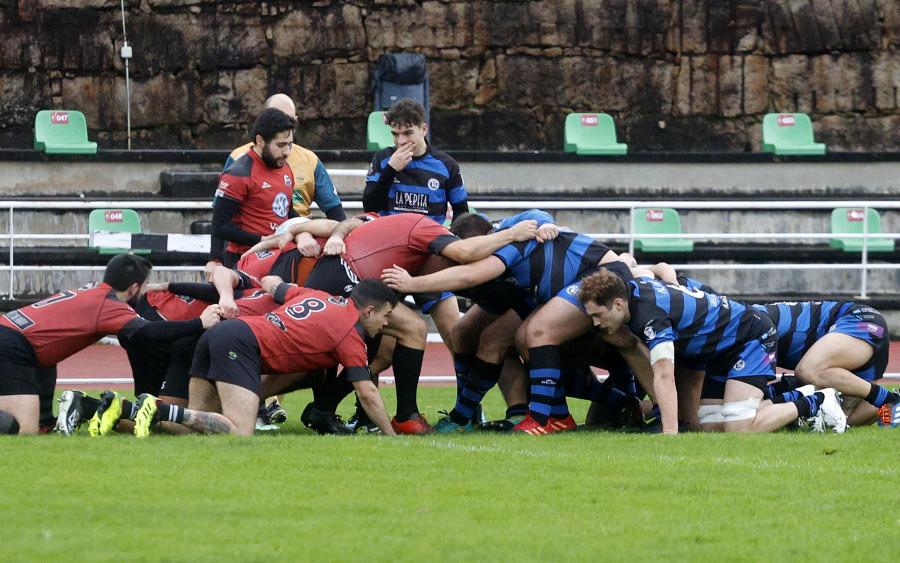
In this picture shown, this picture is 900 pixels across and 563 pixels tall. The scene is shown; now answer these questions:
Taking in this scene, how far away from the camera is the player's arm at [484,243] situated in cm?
689

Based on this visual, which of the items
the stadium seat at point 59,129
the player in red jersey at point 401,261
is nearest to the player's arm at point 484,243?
the player in red jersey at point 401,261

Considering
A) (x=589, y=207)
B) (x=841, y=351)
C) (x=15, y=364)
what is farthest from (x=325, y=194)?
(x=589, y=207)

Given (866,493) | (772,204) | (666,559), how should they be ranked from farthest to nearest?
(772,204), (866,493), (666,559)

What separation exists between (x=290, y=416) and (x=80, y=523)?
4.09 m

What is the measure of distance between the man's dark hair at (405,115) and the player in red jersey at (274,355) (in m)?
1.60

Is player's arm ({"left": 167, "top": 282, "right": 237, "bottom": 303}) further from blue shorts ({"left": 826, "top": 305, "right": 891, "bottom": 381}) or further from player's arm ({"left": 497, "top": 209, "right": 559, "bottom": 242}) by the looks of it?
blue shorts ({"left": 826, "top": 305, "right": 891, "bottom": 381})

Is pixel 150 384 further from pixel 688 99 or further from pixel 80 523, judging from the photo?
pixel 688 99

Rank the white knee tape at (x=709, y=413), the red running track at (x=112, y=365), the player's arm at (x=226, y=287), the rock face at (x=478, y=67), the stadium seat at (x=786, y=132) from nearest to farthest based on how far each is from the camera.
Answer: the player's arm at (x=226, y=287) → the white knee tape at (x=709, y=413) → the red running track at (x=112, y=365) → the stadium seat at (x=786, y=132) → the rock face at (x=478, y=67)

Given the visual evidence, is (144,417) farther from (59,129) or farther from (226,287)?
(59,129)

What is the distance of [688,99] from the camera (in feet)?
66.8

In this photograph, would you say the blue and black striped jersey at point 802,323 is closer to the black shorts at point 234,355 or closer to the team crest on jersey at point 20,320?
the black shorts at point 234,355

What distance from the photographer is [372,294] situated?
21.6ft

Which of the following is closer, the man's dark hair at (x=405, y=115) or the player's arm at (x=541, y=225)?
the player's arm at (x=541, y=225)

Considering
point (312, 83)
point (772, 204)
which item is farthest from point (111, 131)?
point (772, 204)
